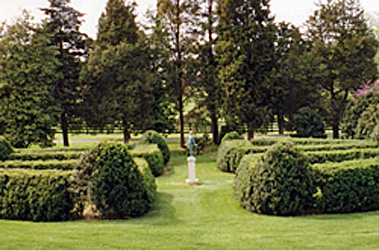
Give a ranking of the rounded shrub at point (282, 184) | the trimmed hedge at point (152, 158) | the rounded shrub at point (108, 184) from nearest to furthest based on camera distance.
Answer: the rounded shrub at point (108, 184) < the rounded shrub at point (282, 184) < the trimmed hedge at point (152, 158)

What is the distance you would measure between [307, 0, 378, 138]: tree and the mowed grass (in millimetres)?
19965

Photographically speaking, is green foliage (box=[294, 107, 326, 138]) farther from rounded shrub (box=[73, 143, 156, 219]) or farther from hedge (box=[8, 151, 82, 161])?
rounded shrub (box=[73, 143, 156, 219])

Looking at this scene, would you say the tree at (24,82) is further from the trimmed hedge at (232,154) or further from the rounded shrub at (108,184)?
the rounded shrub at (108,184)

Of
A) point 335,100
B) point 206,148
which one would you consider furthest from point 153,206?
point 335,100

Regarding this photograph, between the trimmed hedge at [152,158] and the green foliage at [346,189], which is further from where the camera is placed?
the trimmed hedge at [152,158]

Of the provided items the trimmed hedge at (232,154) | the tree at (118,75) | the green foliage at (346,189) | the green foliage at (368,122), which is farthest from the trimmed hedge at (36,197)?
the green foliage at (368,122)

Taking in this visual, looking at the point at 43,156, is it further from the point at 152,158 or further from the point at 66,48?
the point at 66,48

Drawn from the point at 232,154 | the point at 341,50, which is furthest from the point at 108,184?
the point at 341,50

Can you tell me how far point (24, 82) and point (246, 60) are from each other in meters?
14.3

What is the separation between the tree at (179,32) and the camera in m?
26.0

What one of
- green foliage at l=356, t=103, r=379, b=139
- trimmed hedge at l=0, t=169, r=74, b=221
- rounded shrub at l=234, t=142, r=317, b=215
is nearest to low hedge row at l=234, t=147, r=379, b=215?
rounded shrub at l=234, t=142, r=317, b=215

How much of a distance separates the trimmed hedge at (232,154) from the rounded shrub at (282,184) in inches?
238

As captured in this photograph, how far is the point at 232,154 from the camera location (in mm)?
16031

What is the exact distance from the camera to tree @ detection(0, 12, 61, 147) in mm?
21344
